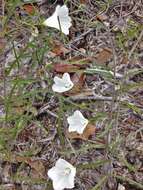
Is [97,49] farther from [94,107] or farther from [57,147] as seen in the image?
[57,147]

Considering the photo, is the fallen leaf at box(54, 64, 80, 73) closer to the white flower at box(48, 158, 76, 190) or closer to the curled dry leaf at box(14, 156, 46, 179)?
the curled dry leaf at box(14, 156, 46, 179)

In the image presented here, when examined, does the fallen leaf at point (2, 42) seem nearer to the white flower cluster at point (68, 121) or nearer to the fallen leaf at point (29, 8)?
the fallen leaf at point (29, 8)

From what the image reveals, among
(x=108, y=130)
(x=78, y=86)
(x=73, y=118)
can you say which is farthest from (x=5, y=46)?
(x=108, y=130)

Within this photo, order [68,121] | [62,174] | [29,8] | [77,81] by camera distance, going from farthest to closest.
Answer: [29,8]
[77,81]
[68,121]
[62,174]

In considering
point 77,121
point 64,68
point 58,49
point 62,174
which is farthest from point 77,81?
point 62,174

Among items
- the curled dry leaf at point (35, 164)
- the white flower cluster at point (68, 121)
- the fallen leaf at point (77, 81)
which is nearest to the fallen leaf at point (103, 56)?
the fallen leaf at point (77, 81)

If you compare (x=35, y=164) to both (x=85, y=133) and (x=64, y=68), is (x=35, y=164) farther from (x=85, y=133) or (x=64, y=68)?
(x=64, y=68)
